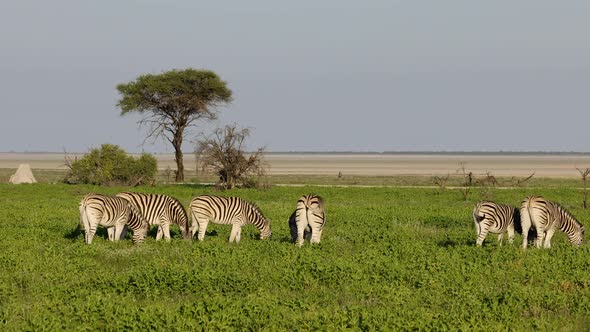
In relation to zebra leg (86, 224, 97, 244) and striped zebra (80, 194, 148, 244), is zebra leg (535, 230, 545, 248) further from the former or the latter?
zebra leg (86, 224, 97, 244)

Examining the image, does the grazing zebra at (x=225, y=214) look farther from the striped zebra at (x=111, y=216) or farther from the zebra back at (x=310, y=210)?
the zebra back at (x=310, y=210)

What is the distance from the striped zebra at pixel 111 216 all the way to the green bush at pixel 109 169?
30381 millimetres

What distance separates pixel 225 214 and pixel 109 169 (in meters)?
32.4

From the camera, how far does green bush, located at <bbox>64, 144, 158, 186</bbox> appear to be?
2031 inches

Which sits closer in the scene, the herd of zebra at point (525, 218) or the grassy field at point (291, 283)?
the grassy field at point (291, 283)

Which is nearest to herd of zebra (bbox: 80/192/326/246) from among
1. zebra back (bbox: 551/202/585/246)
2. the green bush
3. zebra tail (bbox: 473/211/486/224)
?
zebra tail (bbox: 473/211/486/224)

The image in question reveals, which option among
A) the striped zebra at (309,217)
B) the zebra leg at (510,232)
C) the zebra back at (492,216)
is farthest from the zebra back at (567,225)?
the striped zebra at (309,217)

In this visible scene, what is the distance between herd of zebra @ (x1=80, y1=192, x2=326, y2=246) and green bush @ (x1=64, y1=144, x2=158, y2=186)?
29617mm

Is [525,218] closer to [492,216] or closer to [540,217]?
[540,217]

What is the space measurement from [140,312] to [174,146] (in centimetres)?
4693

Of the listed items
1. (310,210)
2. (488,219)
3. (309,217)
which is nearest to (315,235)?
(309,217)

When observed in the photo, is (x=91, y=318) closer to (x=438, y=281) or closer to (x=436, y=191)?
(x=438, y=281)

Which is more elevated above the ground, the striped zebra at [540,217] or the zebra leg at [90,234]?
the striped zebra at [540,217]

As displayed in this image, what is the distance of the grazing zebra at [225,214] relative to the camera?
2095 cm
